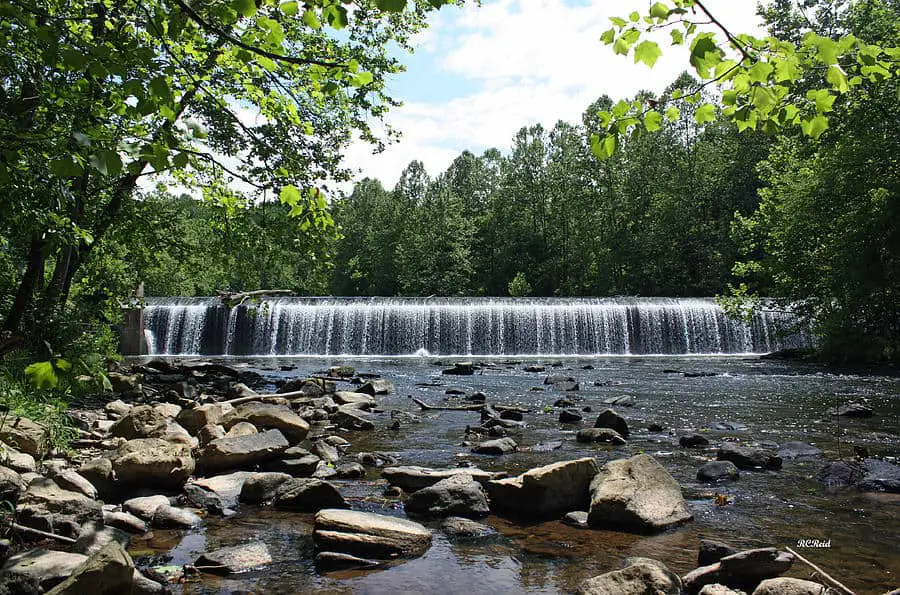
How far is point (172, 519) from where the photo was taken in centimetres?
512

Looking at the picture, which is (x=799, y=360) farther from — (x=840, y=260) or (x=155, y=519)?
(x=155, y=519)

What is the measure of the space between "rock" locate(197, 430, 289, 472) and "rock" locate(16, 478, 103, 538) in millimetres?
1840

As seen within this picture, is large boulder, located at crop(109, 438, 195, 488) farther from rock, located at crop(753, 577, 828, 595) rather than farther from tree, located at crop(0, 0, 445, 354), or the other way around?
rock, located at crop(753, 577, 828, 595)

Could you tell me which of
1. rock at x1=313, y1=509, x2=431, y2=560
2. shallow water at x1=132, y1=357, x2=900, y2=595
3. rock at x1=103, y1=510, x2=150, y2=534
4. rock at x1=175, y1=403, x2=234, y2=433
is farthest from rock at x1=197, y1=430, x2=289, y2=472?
rock at x1=313, y1=509, x2=431, y2=560

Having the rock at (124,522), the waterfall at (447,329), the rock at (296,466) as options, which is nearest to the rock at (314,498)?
the rock at (296,466)

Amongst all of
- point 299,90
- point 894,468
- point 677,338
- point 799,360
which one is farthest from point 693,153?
point 299,90

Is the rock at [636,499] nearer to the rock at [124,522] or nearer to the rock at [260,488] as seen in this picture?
the rock at [260,488]

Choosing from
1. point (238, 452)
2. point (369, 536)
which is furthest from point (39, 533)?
point (238, 452)

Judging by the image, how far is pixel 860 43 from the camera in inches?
95.4

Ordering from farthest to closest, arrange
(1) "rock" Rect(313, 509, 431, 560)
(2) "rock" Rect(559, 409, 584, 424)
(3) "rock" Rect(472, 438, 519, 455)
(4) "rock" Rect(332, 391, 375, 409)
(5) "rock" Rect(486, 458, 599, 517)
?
(4) "rock" Rect(332, 391, 375, 409), (2) "rock" Rect(559, 409, 584, 424), (3) "rock" Rect(472, 438, 519, 455), (5) "rock" Rect(486, 458, 599, 517), (1) "rock" Rect(313, 509, 431, 560)

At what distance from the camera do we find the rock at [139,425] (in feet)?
24.2

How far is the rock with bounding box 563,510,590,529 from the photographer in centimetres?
529

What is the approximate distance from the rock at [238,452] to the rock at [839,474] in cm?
580

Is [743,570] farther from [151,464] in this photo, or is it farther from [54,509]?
[151,464]
